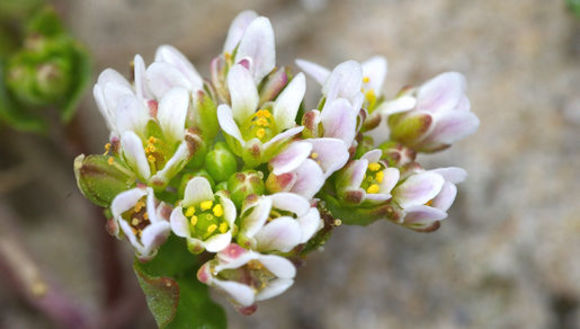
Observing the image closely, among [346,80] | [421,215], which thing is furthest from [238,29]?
[421,215]

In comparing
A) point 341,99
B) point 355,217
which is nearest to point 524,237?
point 355,217

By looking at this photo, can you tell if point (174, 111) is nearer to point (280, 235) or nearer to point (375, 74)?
point (280, 235)

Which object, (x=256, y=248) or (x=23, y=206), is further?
(x=23, y=206)

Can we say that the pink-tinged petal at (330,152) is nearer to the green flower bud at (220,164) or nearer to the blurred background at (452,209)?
the green flower bud at (220,164)

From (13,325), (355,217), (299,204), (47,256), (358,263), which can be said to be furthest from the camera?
(47,256)

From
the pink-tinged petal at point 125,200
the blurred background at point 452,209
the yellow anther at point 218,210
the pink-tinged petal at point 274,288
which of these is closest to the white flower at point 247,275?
the pink-tinged petal at point 274,288

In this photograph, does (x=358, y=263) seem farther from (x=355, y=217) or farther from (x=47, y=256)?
(x=47, y=256)
